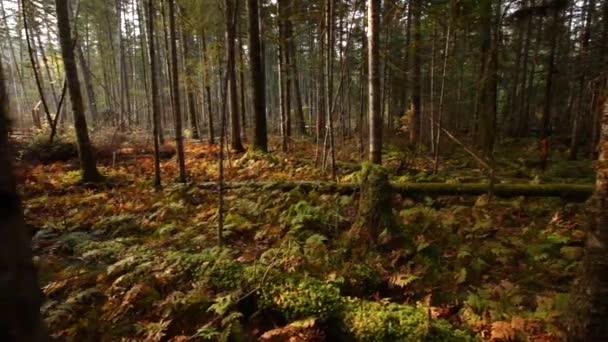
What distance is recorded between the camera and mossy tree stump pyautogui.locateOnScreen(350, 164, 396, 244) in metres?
5.46

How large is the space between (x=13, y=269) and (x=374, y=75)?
612 centimetres

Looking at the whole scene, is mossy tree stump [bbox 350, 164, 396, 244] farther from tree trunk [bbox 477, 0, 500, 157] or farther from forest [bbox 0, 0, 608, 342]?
tree trunk [bbox 477, 0, 500, 157]

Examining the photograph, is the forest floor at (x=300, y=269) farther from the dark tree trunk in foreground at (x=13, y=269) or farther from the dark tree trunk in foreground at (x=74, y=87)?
the dark tree trunk in foreground at (x=13, y=269)

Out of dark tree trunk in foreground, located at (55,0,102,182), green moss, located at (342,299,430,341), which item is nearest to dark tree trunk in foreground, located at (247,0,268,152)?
dark tree trunk in foreground, located at (55,0,102,182)

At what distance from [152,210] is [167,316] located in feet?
13.7

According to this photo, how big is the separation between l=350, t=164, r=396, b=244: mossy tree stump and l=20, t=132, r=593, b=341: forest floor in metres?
0.30

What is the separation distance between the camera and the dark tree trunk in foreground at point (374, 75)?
6211mm

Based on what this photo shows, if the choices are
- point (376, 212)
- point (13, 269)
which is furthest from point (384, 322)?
point (13, 269)

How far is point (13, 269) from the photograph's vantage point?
0.84 metres

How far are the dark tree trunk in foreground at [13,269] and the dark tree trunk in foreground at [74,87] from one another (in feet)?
31.6

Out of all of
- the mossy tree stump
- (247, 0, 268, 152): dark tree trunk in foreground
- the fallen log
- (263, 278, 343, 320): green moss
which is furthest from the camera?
Result: (247, 0, 268, 152): dark tree trunk in foreground

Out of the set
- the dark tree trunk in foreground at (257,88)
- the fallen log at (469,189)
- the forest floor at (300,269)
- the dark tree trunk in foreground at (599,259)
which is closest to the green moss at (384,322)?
the forest floor at (300,269)

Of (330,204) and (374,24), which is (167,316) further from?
(374,24)

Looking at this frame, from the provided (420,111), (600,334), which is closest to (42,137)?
(420,111)
